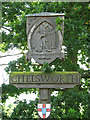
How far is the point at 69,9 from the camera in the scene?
813 centimetres

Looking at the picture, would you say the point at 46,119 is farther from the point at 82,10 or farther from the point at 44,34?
the point at 82,10

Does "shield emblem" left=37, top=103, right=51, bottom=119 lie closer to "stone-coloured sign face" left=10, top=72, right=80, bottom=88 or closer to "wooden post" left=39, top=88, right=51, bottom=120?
"wooden post" left=39, top=88, right=51, bottom=120

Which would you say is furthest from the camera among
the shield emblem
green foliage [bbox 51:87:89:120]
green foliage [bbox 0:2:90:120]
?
green foliage [bbox 51:87:89:120]

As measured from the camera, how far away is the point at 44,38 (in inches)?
219

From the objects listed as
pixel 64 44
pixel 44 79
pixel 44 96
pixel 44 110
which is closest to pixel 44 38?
pixel 44 79

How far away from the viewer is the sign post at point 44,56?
546 centimetres

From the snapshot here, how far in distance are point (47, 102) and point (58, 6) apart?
3.42 metres

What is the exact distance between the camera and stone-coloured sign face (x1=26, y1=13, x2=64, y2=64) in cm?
554

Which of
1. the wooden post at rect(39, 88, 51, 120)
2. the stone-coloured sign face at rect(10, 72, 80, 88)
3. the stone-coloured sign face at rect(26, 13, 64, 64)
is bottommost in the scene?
the wooden post at rect(39, 88, 51, 120)

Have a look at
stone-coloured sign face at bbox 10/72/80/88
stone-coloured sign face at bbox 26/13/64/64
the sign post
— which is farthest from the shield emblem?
stone-coloured sign face at bbox 26/13/64/64

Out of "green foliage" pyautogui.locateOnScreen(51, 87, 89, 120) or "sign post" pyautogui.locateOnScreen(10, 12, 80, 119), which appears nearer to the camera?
"sign post" pyautogui.locateOnScreen(10, 12, 80, 119)

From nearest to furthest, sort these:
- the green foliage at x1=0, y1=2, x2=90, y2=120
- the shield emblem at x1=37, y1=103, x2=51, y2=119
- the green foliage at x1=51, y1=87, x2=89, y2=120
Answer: the shield emblem at x1=37, y1=103, x2=51, y2=119 < the green foliage at x1=0, y1=2, x2=90, y2=120 < the green foliage at x1=51, y1=87, x2=89, y2=120

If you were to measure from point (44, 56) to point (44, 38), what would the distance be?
0.39 meters

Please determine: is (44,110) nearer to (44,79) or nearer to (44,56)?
(44,79)
